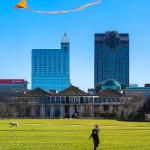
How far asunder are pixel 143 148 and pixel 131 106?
131057mm

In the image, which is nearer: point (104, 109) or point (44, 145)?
point (44, 145)

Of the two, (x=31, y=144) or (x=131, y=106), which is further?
(x=131, y=106)

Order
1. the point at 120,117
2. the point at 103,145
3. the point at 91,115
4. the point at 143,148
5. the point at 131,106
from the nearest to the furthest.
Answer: the point at 143,148, the point at 103,145, the point at 120,117, the point at 131,106, the point at 91,115

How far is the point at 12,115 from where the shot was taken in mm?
175000

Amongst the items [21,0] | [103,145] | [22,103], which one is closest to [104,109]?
[22,103]

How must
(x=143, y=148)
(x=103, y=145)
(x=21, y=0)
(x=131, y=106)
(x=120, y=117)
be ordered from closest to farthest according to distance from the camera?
(x=21, y=0)
(x=143, y=148)
(x=103, y=145)
(x=120, y=117)
(x=131, y=106)

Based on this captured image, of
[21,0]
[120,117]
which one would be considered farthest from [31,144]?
[120,117]

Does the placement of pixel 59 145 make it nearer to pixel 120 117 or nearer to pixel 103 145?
pixel 103 145

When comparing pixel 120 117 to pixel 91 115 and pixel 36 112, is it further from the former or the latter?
pixel 36 112

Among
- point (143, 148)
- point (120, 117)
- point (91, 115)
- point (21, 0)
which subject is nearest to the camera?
point (21, 0)

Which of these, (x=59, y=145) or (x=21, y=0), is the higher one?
(x=21, y=0)

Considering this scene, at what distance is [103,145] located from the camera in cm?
4322

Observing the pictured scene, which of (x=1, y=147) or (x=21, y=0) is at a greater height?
(x=21, y=0)

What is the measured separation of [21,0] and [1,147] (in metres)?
17.2
